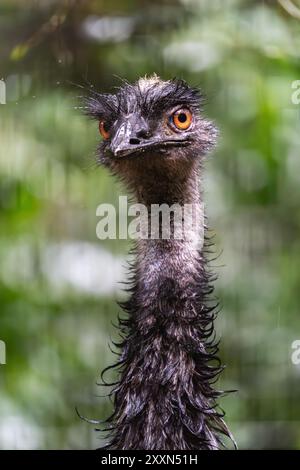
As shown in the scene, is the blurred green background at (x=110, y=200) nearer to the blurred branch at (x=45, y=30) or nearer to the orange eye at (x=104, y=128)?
the blurred branch at (x=45, y=30)

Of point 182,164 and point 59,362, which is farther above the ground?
point 182,164

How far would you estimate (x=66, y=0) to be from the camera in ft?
6.13

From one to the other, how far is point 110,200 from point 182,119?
14.3 inches

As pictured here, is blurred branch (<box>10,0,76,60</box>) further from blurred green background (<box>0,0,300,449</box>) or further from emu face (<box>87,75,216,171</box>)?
emu face (<box>87,75,216,171</box>)

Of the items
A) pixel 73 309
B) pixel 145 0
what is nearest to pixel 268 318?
pixel 73 309

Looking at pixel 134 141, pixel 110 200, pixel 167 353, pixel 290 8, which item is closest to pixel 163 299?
pixel 167 353

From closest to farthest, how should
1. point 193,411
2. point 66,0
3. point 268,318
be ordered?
point 193,411 → point 66,0 → point 268,318

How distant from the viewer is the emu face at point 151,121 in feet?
4.51

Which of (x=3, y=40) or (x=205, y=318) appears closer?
(x=205, y=318)

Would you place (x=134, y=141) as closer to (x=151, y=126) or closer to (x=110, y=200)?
(x=151, y=126)

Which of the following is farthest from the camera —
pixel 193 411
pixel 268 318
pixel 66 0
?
pixel 268 318

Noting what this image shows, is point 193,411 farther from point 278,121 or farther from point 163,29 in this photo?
point 163,29

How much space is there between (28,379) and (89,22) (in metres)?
0.75

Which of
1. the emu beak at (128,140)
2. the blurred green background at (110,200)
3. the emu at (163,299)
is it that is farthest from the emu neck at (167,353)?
the blurred green background at (110,200)
